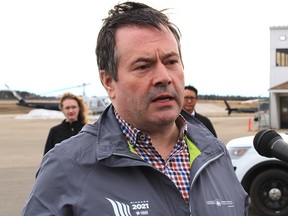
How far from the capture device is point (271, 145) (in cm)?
200

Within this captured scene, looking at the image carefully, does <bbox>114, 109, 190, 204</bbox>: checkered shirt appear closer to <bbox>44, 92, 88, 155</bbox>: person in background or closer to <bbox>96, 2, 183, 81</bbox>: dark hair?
<bbox>96, 2, 183, 81</bbox>: dark hair

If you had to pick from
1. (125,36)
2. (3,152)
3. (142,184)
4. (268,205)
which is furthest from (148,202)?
(3,152)

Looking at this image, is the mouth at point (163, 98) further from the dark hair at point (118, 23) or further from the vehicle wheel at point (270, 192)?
the vehicle wheel at point (270, 192)

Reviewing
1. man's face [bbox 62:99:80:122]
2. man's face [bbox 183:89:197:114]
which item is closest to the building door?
man's face [bbox 183:89:197:114]

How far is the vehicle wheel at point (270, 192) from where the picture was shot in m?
6.88

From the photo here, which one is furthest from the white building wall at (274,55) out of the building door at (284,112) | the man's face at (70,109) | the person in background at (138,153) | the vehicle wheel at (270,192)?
the person in background at (138,153)

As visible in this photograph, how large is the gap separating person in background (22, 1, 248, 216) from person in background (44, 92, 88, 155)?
396 cm

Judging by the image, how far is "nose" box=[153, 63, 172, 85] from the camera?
5.51 ft

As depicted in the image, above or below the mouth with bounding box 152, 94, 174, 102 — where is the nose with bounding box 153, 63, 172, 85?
above

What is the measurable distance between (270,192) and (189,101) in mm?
1998

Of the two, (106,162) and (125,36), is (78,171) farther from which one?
(125,36)

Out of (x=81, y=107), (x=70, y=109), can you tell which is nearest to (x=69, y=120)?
(x=70, y=109)

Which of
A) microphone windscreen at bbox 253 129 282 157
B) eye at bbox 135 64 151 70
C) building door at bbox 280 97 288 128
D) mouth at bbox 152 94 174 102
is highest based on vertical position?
eye at bbox 135 64 151 70

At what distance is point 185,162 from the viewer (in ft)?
6.17
